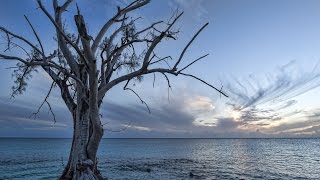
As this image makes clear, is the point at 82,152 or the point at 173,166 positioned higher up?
the point at 173,166

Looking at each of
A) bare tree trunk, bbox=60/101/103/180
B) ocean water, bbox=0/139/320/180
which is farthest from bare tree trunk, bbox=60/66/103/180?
ocean water, bbox=0/139/320/180

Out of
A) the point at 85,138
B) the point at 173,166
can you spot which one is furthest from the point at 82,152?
the point at 173,166

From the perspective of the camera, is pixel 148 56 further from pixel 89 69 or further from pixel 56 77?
pixel 56 77

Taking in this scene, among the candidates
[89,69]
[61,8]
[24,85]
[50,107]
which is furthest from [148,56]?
[24,85]

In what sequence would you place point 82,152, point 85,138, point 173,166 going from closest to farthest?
point 82,152, point 85,138, point 173,166

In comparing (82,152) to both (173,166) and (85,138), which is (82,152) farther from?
(173,166)

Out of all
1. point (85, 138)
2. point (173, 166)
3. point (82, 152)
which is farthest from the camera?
point (173, 166)

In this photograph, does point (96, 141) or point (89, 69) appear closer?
point (89, 69)

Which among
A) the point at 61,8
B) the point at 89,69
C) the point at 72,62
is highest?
the point at 61,8

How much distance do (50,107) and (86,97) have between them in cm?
228

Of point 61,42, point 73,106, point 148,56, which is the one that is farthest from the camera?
point 73,106

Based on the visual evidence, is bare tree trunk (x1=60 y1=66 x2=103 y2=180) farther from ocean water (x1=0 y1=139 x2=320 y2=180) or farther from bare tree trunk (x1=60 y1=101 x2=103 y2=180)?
ocean water (x1=0 y1=139 x2=320 y2=180)

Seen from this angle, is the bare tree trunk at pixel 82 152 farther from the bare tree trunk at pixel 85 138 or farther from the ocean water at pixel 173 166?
the ocean water at pixel 173 166

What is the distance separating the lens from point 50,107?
1095 cm
